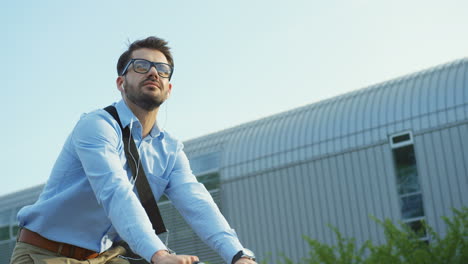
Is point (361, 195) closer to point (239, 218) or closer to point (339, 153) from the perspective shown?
point (339, 153)

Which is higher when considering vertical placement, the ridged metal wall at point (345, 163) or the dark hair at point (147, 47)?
the dark hair at point (147, 47)

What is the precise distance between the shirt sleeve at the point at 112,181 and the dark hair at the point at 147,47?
412 millimetres

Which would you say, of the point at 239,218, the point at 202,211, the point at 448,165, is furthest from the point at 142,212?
the point at 239,218

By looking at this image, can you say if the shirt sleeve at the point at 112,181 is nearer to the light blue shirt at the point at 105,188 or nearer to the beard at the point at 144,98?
the light blue shirt at the point at 105,188

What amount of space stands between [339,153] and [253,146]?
314 centimetres

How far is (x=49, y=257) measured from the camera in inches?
Result: 136

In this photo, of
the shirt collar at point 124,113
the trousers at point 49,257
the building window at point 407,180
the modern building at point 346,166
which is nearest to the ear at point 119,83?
the shirt collar at point 124,113

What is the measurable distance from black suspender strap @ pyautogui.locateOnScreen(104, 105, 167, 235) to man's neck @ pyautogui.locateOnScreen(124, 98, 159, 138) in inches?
4.4

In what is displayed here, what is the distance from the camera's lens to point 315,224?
1894 centimetres

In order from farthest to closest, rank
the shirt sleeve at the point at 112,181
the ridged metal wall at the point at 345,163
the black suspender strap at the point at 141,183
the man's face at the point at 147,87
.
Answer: the ridged metal wall at the point at 345,163 < the man's face at the point at 147,87 < the black suspender strap at the point at 141,183 < the shirt sleeve at the point at 112,181

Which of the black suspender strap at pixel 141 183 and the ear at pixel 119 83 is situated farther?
the ear at pixel 119 83

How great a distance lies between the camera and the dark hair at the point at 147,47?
3.71 metres

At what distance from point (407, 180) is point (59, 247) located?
49.4 ft

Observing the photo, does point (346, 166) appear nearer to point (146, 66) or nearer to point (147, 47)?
point (147, 47)
